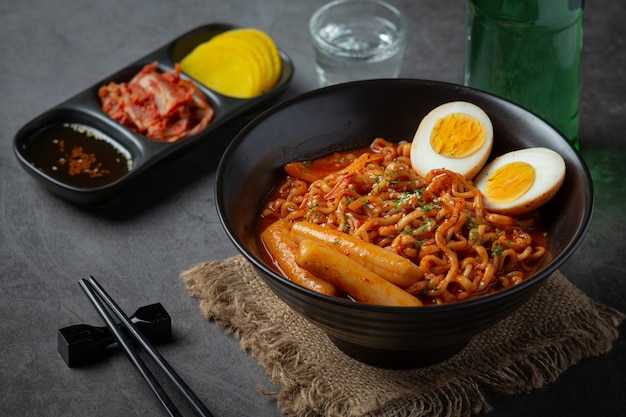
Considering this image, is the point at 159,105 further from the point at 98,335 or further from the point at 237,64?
the point at 98,335

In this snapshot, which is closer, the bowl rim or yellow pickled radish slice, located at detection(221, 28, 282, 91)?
the bowl rim

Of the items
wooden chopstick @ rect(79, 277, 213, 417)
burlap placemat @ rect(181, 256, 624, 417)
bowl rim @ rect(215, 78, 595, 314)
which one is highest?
bowl rim @ rect(215, 78, 595, 314)

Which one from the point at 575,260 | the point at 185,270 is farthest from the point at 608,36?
the point at 185,270

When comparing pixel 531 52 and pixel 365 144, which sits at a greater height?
pixel 531 52

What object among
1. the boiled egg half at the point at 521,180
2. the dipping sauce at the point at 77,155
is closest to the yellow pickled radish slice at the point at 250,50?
the dipping sauce at the point at 77,155

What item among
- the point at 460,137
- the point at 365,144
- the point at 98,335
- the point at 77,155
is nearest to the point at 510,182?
the point at 460,137

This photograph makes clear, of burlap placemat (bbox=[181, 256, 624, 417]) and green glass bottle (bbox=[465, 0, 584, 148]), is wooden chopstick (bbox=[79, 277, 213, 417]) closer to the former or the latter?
burlap placemat (bbox=[181, 256, 624, 417])

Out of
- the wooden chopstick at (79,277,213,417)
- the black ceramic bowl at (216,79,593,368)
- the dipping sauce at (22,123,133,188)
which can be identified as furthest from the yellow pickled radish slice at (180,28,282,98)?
the wooden chopstick at (79,277,213,417)
